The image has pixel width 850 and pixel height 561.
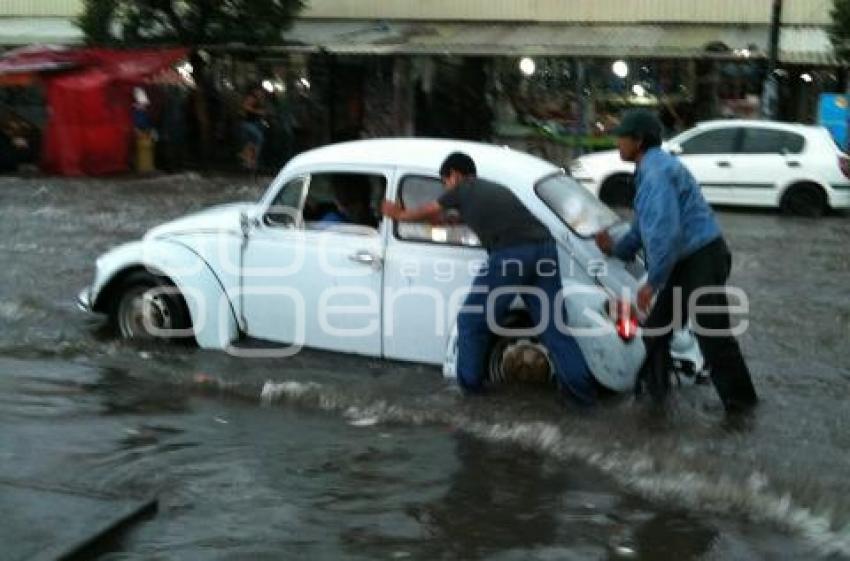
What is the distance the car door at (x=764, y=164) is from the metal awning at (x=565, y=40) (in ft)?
15.3

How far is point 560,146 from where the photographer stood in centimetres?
2386

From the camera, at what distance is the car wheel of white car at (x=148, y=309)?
308 inches

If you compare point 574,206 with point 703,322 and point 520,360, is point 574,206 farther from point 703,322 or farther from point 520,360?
point 703,322

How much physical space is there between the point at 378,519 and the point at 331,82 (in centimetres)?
2165

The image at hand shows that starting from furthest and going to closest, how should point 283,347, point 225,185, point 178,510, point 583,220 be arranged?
point 225,185 → point 283,347 → point 583,220 → point 178,510

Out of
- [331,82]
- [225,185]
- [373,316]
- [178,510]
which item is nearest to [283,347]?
[373,316]

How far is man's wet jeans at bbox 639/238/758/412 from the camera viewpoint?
21.2 ft

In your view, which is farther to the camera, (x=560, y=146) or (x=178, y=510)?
(x=560, y=146)

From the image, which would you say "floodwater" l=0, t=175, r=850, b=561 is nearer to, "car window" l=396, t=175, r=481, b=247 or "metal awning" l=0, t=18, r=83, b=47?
"car window" l=396, t=175, r=481, b=247

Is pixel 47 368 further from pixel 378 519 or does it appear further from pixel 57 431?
pixel 378 519

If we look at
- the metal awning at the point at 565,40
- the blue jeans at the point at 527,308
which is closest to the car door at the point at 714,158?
the metal awning at the point at 565,40

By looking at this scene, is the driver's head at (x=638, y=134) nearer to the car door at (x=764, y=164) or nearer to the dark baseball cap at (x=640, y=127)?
the dark baseball cap at (x=640, y=127)

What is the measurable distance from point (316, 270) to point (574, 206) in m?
1.62

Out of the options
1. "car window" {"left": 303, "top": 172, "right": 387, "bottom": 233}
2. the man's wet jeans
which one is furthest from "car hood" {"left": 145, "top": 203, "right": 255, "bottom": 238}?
the man's wet jeans
